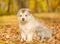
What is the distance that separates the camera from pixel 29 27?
416 centimetres

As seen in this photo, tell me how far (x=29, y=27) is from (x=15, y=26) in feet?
2.30

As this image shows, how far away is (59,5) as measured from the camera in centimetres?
513

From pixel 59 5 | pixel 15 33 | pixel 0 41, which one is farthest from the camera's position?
pixel 59 5

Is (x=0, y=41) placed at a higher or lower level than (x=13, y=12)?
lower

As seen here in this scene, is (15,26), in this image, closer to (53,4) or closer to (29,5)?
(29,5)

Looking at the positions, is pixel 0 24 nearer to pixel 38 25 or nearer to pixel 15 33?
pixel 15 33

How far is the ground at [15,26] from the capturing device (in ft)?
13.6

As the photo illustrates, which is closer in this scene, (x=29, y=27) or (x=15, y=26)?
(x=29, y=27)

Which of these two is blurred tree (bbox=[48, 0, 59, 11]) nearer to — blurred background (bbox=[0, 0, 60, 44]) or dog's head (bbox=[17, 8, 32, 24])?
blurred background (bbox=[0, 0, 60, 44])

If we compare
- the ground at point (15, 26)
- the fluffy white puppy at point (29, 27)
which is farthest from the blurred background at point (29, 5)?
the fluffy white puppy at point (29, 27)

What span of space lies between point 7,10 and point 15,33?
68 cm

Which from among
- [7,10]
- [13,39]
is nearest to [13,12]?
[7,10]

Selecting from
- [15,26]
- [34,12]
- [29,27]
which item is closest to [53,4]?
[34,12]

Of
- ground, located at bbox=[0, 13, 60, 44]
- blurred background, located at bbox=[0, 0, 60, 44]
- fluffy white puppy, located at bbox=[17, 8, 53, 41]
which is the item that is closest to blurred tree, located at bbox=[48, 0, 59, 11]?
blurred background, located at bbox=[0, 0, 60, 44]
